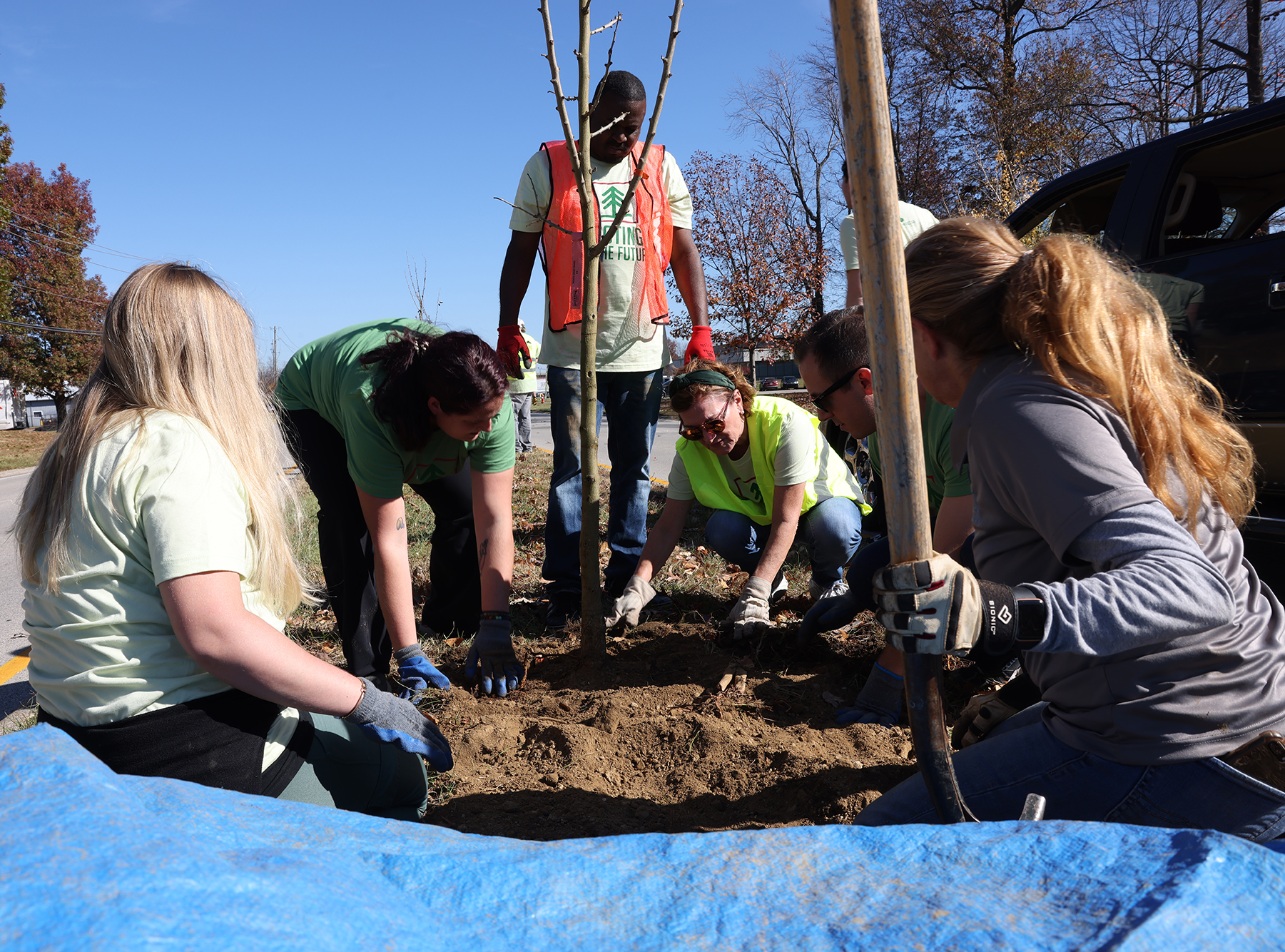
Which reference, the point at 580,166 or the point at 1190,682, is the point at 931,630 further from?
the point at 580,166

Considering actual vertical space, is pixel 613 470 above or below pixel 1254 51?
below

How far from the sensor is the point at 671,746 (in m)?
2.71

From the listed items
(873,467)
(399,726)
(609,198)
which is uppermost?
(609,198)

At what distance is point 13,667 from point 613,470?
3.25 meters

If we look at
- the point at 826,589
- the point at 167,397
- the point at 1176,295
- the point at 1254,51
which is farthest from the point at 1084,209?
the point at 1254,51

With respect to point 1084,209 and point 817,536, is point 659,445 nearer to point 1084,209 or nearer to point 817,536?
point 1084,209

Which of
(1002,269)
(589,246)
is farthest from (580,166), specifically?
(1002,269)

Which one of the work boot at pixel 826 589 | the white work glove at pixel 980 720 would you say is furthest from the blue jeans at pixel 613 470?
the white work glove at pixel 980 720

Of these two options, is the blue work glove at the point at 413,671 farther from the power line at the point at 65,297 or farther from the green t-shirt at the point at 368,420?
the power line at the point at 65,297

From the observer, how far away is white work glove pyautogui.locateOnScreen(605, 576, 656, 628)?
12.2 ft

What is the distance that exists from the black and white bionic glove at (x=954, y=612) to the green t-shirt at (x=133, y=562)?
49.6 inches

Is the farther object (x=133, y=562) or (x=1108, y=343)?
(x=133, y=562)

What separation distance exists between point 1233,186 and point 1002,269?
4.03 metres

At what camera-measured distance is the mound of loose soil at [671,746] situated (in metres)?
2.35
